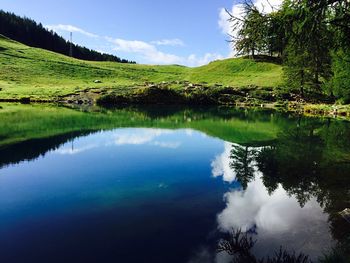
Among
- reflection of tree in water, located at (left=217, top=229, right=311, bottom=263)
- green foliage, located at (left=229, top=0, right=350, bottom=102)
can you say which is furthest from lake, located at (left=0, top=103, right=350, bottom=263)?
green foliage, located at (left=229, top=0, right=350, bottom=102)

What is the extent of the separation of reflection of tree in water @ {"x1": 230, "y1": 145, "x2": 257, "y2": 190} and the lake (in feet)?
0.24

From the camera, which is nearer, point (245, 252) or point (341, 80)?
point (245, 252)

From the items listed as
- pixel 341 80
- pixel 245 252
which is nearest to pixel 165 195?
pixel 245 252

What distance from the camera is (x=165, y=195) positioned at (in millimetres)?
20078

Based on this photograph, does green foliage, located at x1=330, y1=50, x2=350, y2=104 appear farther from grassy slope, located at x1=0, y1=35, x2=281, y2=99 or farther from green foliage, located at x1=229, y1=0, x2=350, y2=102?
green foliage, located at x1=229, y1=0, x2=350, y2=102

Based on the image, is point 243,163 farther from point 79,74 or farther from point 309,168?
point 79,74

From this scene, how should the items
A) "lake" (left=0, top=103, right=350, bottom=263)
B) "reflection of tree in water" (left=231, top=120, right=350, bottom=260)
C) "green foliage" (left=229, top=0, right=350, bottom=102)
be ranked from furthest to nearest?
"reflection of tree in water" (left=231, top=120, right=350, bottom=260), "green foliage" (left=229, top=0, right=350, bottom=102), "lake" (left=0, top=103, right=350, bottom=263)

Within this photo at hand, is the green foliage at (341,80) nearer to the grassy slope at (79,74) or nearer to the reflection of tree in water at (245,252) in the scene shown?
the grassy slope at (79,74)

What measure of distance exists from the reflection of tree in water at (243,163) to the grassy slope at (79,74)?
60.5m

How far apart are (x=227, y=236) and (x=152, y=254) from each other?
3.34 metres

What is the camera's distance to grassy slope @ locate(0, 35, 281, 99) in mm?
97625

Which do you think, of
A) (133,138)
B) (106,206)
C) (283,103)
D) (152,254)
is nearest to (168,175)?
(106,206)

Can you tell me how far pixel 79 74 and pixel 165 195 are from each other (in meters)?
115

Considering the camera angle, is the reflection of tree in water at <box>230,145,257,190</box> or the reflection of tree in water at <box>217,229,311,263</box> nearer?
the reflection of tree in water at <box>217,229,311,263</box>
